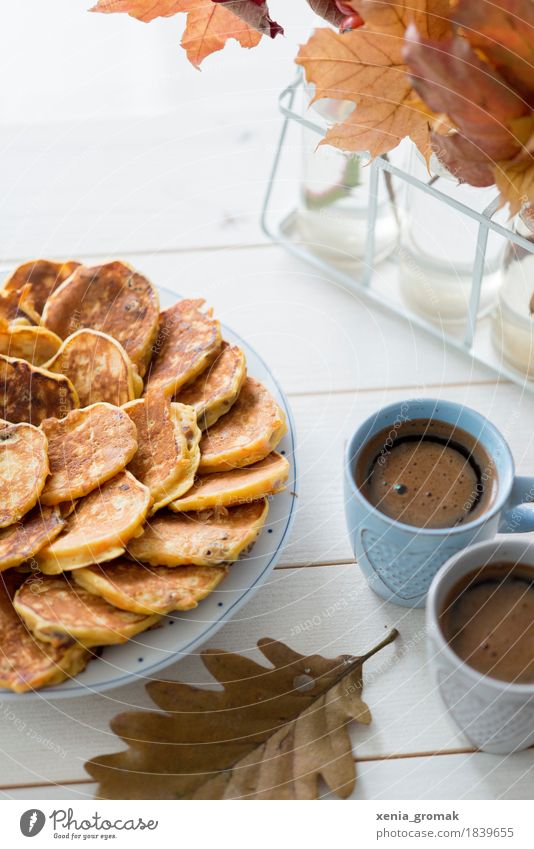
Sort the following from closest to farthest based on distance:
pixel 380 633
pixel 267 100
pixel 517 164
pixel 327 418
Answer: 1. pixel 517 164
2. pixel 380 633
3. pixel 327 418
4. pixel 267 100

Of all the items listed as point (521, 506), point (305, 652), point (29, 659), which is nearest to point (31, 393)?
point (29, 659)

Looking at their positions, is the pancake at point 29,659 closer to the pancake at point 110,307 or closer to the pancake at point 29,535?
the pancake at point 29,535

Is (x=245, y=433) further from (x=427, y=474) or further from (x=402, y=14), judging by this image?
(x=402, y=14)

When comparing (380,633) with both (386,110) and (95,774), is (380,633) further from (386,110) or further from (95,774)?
(386,110)

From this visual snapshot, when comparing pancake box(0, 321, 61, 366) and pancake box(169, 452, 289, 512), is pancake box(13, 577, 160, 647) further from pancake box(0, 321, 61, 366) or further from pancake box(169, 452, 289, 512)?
pancake box(0, 321, 61, 366)

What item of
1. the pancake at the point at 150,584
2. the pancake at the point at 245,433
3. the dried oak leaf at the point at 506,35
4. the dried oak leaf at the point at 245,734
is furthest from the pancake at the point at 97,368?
the dried oak leaf at the point at 506,35

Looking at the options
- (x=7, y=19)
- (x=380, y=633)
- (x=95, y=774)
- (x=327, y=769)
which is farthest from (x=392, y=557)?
(x=7, y=19)
